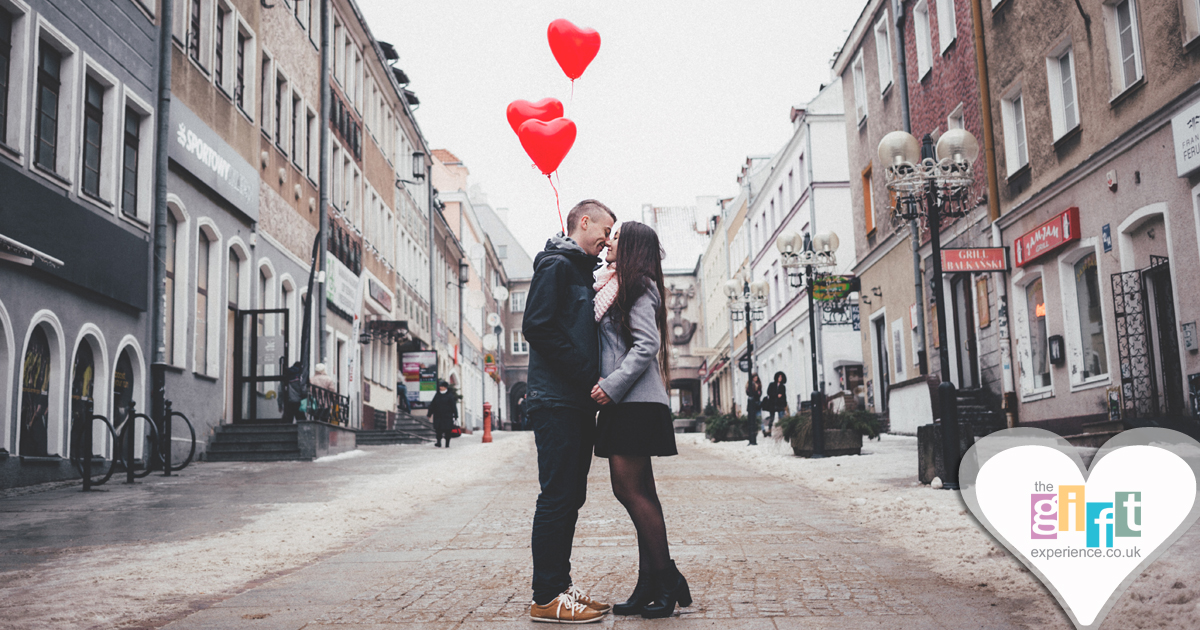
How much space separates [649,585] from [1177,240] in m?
10.9

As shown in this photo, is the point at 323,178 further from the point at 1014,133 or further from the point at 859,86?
the point at 1014,133

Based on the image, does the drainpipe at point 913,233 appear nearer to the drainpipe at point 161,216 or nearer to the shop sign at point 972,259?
the shop sign at point 972,259

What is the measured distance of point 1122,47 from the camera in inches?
585

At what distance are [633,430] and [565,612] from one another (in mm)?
813

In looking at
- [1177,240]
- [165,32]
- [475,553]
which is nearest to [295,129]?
[165,32]

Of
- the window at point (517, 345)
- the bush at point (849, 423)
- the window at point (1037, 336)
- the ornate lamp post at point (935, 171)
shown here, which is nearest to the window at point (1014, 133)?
the window at point (1037, 336)

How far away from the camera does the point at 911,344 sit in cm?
2531

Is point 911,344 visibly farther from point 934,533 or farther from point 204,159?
point 934,533

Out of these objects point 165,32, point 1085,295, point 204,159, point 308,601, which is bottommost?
point 308,601

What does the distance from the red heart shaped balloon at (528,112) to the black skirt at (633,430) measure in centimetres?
893

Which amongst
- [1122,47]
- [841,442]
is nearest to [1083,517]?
[841,442]

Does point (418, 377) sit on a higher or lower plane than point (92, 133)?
lower

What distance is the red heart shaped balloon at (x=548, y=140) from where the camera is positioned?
497 inches

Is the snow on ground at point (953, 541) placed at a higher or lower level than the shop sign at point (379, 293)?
lower
